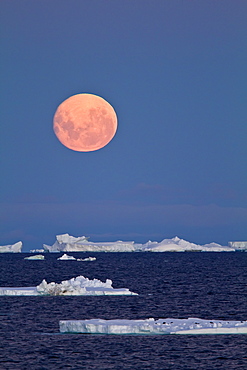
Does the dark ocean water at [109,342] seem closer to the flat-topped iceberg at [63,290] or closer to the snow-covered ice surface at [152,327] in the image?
the snow-covered ice surface at [152,327]

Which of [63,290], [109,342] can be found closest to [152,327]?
Result: [109,342]

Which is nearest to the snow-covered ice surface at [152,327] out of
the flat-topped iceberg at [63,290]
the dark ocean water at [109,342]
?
the dark ocean water at [109,342]

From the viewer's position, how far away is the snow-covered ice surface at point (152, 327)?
33000 millimetres

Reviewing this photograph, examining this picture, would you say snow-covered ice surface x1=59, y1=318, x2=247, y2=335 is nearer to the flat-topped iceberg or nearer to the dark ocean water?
the dark ocean water

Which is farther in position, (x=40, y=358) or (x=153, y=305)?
(x=153, y=305)

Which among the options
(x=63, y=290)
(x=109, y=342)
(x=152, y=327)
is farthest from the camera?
(x=63, y=290)

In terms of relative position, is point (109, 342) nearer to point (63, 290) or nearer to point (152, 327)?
point (152, 327)

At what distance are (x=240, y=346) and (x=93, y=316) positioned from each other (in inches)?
498

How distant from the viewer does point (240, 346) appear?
31266mm

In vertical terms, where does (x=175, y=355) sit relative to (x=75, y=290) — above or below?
below

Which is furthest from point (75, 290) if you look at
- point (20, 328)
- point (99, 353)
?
point (99, 353)

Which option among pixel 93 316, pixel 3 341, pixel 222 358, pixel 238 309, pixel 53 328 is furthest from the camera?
pixel 238 309

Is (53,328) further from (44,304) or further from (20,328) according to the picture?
(44,304)

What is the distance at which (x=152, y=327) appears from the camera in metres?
33.2
